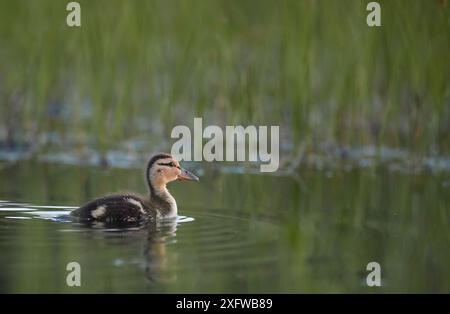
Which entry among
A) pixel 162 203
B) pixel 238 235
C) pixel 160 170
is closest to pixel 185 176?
pixel 160 170

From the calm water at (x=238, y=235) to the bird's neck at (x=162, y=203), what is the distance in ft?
0.34

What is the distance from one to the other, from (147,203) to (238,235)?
137 centimetres

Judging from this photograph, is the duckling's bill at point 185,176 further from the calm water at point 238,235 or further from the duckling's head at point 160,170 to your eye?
the calm water at point 238,235

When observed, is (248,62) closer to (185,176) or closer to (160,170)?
(185,176)

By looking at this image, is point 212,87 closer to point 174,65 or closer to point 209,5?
point 174,65

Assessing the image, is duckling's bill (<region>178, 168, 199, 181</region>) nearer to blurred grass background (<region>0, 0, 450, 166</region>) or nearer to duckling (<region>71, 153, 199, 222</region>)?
duckling (<region>71, 153, 199, 222</region>)

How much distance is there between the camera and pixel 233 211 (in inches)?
386

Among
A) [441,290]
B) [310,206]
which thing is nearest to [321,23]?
[310,206]

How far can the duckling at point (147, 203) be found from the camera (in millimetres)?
9125

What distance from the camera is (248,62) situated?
1216 cm

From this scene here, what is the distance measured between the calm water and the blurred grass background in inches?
24.3

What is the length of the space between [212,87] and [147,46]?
3.94 feet

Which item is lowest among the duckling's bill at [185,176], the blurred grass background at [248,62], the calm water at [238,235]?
the calm water at [238,235]

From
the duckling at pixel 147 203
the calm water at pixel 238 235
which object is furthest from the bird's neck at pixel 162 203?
the calm water at pixel 238 235
